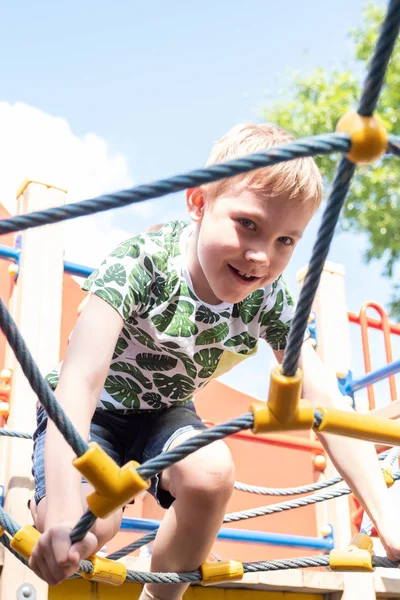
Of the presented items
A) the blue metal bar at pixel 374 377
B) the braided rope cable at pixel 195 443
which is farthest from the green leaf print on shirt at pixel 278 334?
the blue metal bar at pixel 374 377

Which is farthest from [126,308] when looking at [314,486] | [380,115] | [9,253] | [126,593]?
[380,115]

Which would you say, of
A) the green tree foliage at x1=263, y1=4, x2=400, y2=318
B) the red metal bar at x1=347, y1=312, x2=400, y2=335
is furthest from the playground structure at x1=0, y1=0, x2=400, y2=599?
the green tree foliage at x1=263, y1=4, x2=400, y2=318

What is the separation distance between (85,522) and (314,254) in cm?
40

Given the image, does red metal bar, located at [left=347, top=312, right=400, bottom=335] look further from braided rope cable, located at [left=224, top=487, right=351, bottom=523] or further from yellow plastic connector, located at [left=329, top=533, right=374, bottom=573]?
yellow plastic connector, located at [left=329, top=533, right=374, bottom=573]

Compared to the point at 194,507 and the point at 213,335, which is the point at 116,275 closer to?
the point at 213,335

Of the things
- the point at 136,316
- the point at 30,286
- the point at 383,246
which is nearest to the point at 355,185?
the point at 383,246

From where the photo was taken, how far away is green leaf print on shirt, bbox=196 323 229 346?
143 cm

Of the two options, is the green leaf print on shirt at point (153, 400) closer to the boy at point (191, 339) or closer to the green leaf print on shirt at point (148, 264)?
the boy at point (191, 339)

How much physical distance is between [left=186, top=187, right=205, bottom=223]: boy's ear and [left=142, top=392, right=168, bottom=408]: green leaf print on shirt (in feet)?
1.10

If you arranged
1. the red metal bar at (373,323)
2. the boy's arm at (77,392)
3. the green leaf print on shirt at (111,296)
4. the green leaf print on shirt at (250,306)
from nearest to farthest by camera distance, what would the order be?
1. the boy's arm at (77,392)
2. the green leaf print on shirt at (111,296)
3. the green leaf print on shirt at (250,306)
4. the red metal bar at (373,323)

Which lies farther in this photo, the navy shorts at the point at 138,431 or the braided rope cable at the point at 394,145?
the navy shorts at the point at 138,431

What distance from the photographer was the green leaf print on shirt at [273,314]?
1.50 metres

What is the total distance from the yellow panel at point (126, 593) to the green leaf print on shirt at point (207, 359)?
0.63 m

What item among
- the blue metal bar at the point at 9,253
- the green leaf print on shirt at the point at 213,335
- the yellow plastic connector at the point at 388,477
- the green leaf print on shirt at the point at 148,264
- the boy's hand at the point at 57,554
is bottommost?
the boy's hand at the point at 57,554
